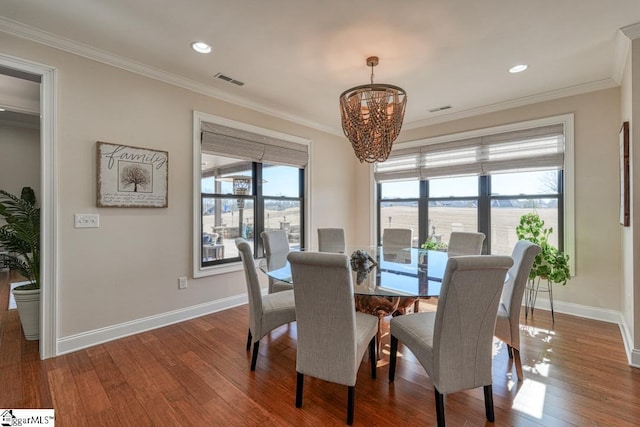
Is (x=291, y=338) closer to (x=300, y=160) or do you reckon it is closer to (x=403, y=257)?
(x=403, y=257)

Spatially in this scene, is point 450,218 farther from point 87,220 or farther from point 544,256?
point 87,220

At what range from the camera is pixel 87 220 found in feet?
8.55

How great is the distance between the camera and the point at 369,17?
83.4 inches

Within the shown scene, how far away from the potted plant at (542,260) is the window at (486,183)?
0.87 feet

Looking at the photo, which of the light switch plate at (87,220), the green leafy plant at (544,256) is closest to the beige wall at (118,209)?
the light switch plate at (87,220)

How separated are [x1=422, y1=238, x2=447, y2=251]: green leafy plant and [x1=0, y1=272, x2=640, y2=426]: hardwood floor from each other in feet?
5.54

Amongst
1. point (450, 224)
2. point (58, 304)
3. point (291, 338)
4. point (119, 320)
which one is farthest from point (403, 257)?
point (58, 304)

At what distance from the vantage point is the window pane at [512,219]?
3635 mm

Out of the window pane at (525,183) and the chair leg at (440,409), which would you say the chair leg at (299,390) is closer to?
the chair leg at (440,409)

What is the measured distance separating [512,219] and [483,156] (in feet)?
3.08

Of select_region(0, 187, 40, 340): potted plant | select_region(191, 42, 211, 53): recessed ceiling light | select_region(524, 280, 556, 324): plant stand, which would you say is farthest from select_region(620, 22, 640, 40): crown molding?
select_region(0, 187, 40, 340): potted plant

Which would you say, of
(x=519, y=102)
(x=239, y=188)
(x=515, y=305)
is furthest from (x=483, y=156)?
(x=239, y=188)

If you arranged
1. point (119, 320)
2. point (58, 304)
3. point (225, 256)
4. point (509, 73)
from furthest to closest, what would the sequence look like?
point (225, 256) → point (509, 73) → point (119, 320) → point (58, 304)

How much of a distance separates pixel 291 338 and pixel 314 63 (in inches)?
106
